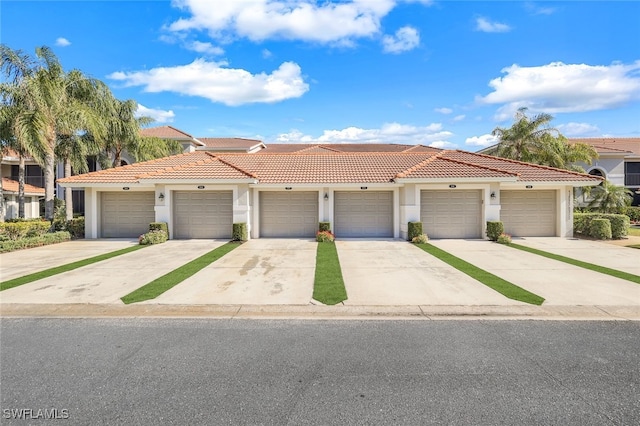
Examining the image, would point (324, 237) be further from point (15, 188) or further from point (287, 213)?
point (15, 188)

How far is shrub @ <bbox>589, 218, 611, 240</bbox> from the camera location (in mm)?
15453

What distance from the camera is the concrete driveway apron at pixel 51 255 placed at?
31.6 feet

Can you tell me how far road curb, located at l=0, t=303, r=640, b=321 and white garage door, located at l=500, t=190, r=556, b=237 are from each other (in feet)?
36.6

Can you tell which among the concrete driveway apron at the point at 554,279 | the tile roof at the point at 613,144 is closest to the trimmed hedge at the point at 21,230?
the concrete driveway apron at the point at 554,279

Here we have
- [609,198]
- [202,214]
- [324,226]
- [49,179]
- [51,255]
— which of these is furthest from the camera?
[609,198]

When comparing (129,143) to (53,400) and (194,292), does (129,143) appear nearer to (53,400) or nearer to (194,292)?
(194,292)

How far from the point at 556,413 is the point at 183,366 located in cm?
420

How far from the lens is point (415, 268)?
9664mm

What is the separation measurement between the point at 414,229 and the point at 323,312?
32.3ft

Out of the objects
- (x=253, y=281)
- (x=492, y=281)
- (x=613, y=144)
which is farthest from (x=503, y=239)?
(x=613, y=144)

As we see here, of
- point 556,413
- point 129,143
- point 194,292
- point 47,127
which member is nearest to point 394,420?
point 556,413

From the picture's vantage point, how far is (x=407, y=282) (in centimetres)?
812

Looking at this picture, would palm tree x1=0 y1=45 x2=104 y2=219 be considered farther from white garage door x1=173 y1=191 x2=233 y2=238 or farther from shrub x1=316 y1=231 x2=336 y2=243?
shrub x1=316 y1=231 x2=336 y2=243

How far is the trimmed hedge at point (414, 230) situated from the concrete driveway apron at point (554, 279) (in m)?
2.29
